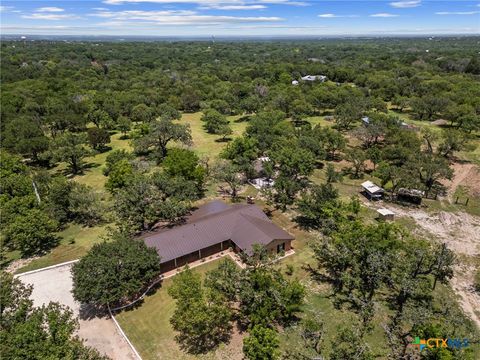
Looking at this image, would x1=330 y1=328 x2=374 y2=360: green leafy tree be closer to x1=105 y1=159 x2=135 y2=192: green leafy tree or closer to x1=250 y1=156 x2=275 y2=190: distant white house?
x1=250 y1=156 x2=275 y2=190: distant white house

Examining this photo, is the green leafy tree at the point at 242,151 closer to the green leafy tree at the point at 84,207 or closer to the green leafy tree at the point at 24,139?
the green leafy tree at the point at 84,207

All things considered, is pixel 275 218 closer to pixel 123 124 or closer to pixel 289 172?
pixel 289 172

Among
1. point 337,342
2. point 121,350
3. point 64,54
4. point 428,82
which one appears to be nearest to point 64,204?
point 121,350

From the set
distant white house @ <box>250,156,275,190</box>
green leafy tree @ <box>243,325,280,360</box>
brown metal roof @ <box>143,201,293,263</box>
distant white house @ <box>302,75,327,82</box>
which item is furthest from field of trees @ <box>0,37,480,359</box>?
distant white house @ <box>302,75,327,82</box>

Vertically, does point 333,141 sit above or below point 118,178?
above

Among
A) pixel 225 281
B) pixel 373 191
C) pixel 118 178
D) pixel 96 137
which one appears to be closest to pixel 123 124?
pixel 96 137

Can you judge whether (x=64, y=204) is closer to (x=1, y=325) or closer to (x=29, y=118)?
(x=1, y=325)
